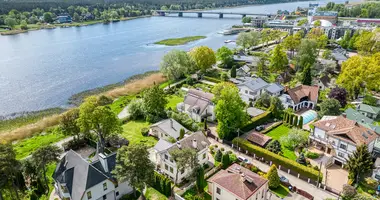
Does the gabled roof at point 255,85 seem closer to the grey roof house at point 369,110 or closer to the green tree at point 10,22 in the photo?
the grey roof house at point 369,110

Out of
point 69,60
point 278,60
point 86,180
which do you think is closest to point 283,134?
point 86,180

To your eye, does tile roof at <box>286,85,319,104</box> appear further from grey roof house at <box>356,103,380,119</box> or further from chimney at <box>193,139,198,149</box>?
chimney at <box>193,139,198,149</box>

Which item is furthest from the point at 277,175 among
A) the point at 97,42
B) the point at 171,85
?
the point at 97,42

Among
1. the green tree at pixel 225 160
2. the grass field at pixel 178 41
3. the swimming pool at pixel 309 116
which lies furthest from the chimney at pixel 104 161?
the grass field at pixel 178 41

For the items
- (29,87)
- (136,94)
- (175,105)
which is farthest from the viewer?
(29,87)

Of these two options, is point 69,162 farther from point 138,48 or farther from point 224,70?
point 138,48

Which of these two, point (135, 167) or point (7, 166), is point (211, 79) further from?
point (7, 166)
